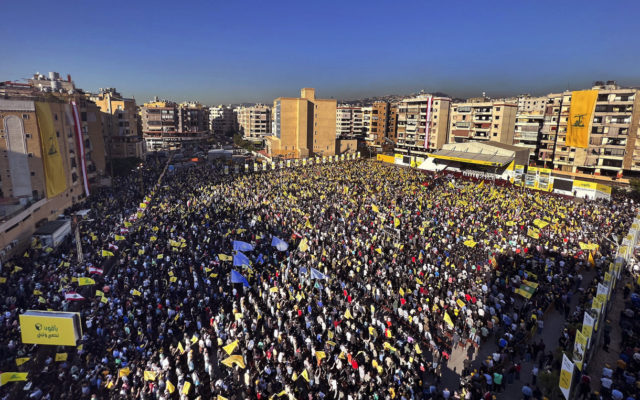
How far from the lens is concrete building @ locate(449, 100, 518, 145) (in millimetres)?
56228

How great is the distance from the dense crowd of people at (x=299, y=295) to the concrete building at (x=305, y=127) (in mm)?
39797

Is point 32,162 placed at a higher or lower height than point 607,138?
lower

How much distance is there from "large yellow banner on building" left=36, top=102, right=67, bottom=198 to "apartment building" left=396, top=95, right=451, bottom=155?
56239 mm

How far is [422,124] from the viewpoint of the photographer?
2640 inches

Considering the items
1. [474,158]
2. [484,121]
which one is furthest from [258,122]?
[474,158]

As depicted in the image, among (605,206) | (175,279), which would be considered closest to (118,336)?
(175,279)

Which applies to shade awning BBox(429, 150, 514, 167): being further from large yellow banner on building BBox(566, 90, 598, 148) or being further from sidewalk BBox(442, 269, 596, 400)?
sidewalk BBox(442, 269, 596, 400)

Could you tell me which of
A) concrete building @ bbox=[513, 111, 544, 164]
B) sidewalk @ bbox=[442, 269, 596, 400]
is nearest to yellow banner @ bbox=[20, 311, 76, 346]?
sidewalk @ bbox=[442, 269, 596, 400]

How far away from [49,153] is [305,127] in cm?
4467

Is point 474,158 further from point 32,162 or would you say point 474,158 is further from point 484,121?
point 32,162

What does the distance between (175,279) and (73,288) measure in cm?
514

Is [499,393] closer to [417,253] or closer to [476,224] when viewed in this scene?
[417,253]

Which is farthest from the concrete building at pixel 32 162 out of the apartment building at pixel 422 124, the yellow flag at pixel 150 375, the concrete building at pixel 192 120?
the concrete building at pixel 192 120

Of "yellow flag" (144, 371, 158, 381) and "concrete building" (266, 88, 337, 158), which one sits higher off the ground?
"concrete building" (266, 88, 337, 158)
